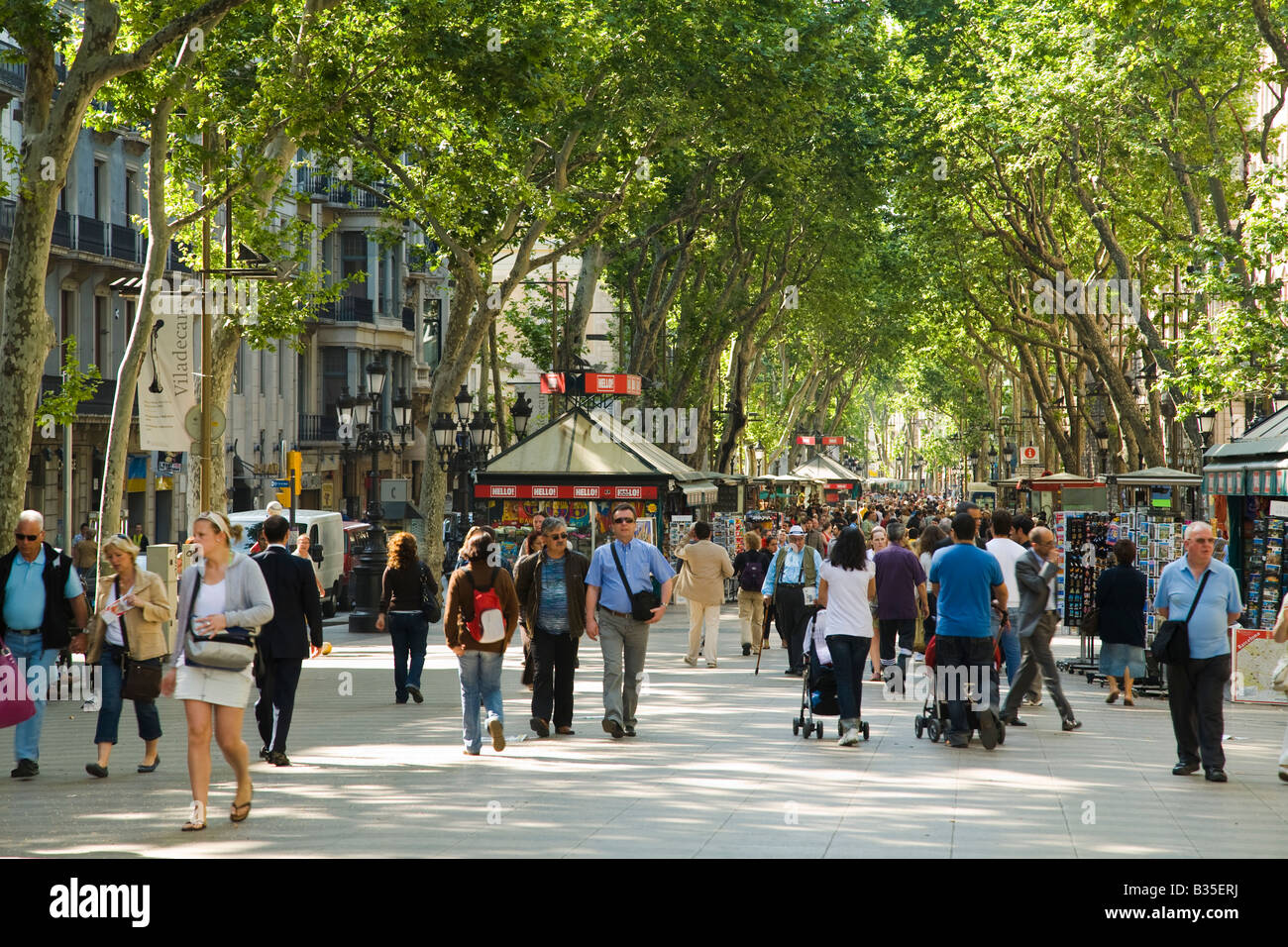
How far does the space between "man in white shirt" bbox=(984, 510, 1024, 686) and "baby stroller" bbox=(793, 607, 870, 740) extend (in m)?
1.86

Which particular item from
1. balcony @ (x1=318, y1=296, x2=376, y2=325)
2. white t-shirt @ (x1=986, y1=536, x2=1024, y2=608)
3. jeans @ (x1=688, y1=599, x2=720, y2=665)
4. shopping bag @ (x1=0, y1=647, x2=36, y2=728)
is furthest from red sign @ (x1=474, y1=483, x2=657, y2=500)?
balcony @ (x1=318, y1=296, x2=376, y2=325)

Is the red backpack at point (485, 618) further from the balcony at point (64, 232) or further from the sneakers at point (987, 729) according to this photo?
the balcony at point (64, 232)

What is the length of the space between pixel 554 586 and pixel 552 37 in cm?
1036

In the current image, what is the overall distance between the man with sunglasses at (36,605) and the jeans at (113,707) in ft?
0.68

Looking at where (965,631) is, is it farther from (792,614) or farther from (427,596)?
(792,614)

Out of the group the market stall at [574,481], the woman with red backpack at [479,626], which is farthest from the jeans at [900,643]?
the market stall at [574,481]

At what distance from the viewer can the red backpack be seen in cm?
1139

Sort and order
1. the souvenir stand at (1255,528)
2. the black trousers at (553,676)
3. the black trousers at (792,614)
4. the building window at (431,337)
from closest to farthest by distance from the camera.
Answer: the black trousers at (553,676)
the souvenir stand at (1255,528)
the black trousers at (792,614)
the building window at (431,337)

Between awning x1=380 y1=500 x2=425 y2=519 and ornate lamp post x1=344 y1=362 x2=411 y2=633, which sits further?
awning x1=380 y1=500 x2=425 y2=519

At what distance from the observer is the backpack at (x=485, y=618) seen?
448 inches

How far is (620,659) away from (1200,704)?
4199mm

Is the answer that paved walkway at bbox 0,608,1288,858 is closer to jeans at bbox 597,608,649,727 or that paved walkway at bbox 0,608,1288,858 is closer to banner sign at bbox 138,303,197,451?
jeans at bbox 597,608,649,727

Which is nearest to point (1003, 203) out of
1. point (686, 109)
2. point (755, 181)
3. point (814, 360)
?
point (755, 181)

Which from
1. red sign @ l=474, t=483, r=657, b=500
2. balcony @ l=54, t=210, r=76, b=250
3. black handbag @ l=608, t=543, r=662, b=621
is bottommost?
black handbag @ l=608, t=543, r=662, b=621
